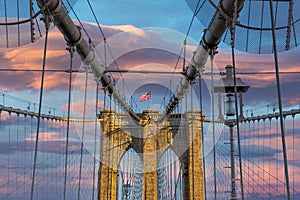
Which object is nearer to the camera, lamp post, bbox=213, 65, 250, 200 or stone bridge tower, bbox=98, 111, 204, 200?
lamp post, bbox=213, 65, 250, 200

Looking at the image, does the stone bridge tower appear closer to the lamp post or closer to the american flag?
the american flag

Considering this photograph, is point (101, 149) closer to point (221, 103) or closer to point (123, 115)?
point (123, 115)

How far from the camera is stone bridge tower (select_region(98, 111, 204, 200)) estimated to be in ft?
84.2

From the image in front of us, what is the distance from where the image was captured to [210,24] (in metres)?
7.30

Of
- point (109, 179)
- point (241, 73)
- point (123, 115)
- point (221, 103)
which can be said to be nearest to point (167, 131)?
point (123, 115)

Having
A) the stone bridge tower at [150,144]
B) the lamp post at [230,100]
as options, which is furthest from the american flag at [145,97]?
the lamp post at [230,100]

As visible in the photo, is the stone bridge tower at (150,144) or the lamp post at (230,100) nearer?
the lamp post at (230,100)

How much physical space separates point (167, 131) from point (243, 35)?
21463 millimetres

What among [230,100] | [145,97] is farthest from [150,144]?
[230,100]

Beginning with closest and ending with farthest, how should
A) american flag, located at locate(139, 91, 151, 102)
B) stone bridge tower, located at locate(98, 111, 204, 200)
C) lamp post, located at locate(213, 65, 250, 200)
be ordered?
lamp post, located at locate(213, 65, 250, 200), american flag, located at locate(139, 91, 151, 102), stone bridge tower, located at locate(98, 111, 204, 200)

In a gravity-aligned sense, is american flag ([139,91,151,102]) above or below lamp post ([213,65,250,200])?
above

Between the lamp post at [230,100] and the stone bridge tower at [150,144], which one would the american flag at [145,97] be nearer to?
the stone bridge tower at [150,144]

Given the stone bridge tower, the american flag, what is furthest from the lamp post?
the stone bridge tower

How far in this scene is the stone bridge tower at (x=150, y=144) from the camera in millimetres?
25672
